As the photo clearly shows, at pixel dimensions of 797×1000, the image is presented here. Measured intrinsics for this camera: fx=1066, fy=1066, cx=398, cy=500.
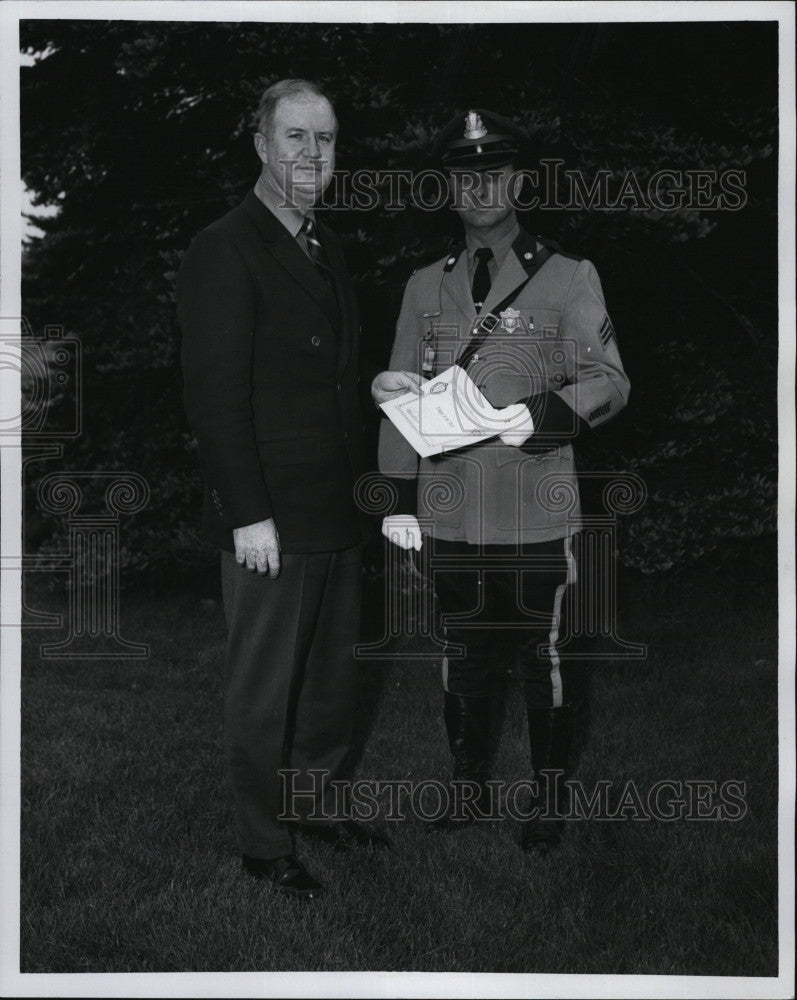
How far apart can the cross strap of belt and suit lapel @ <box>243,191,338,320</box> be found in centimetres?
53

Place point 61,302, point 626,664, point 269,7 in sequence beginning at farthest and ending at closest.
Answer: point 61,302
point 626,664
point 269,7

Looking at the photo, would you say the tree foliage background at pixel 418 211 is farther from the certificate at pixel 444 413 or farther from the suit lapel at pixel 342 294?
the certificate at pixel 444 413

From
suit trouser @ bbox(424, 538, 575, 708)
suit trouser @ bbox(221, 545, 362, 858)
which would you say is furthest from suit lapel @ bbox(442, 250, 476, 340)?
suit trouser @ bbox(221, 545, 362, 858)

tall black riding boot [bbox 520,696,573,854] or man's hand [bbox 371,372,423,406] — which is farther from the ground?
man's hand [bbox 371,372,423,406]

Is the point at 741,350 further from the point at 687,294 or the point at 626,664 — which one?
the point at 626,664

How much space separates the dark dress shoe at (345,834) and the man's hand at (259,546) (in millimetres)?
1053

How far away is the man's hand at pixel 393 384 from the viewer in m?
3.45

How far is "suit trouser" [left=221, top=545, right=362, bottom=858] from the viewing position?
3352 millimetres

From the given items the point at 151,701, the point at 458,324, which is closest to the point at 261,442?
the point at 458,324

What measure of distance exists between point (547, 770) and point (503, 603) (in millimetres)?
613

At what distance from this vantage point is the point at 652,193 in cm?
495

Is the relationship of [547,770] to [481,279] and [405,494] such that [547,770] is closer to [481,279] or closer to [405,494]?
[405,494]

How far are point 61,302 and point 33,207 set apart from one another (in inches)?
21.8

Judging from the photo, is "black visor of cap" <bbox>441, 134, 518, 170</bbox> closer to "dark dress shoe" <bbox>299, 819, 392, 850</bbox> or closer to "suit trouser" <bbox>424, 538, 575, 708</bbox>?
"suit trouser" <bbox>424, 538, 575, 708</bbox>
